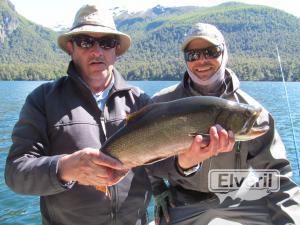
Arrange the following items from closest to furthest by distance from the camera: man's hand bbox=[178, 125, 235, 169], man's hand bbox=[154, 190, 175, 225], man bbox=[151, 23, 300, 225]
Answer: man's hand bbox=[178, 125, 235, 169] → man bbox=[151, 23, 300, 225] → man's hand bbox=[154, 190, 175, 225]

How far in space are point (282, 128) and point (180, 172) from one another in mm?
26798

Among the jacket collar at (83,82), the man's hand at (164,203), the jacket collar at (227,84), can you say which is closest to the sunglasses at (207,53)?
the jacket collar at (227,84)

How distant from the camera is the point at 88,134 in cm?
404

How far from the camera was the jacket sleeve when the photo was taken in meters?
3.53

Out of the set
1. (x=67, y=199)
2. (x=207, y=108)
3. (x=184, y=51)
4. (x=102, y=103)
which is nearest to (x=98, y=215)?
(x=67, y=199)

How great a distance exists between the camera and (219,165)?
5750 mm

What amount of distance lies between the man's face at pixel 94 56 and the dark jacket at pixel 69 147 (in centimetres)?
15

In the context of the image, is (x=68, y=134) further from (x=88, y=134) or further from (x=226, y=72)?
(x=226, y=72)

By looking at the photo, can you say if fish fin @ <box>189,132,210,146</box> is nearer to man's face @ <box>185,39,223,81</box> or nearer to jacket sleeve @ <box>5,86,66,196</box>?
jacket sleeve @ <box>5,86,66,196</box>

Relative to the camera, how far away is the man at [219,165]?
221 inches

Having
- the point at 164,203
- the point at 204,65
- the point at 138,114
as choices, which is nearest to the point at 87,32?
the point at 138,114

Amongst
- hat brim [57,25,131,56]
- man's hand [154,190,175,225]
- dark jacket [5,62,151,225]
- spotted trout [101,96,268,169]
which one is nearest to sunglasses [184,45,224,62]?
hat brim [57,25,131,56]

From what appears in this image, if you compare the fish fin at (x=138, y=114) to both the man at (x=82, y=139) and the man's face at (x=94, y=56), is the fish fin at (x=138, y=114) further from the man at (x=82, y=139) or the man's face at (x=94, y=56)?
the man's face at (x=94, y=56)

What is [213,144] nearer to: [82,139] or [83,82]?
[82,139]
